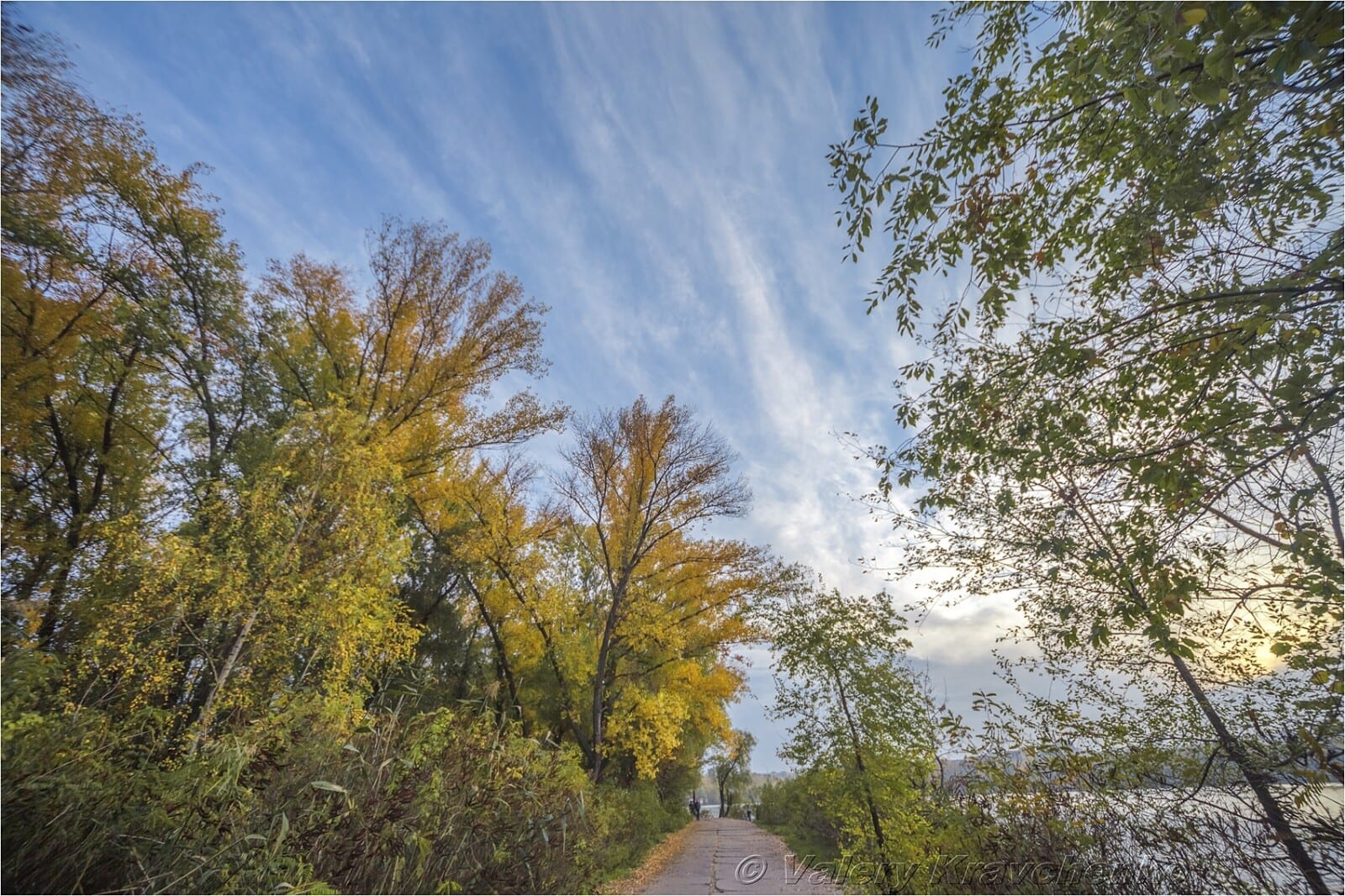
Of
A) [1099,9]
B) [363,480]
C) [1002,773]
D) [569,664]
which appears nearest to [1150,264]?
[1099,9]

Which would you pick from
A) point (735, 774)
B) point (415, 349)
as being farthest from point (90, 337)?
point (735, 774)

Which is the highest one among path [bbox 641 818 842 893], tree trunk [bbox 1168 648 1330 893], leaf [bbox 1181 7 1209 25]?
leaf [bbox 1181 7 1209 25]

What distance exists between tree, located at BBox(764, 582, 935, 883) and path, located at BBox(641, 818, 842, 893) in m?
1.07

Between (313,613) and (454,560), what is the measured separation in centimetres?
720

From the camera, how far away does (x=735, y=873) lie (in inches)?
347

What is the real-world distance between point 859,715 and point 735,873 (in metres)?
4.78

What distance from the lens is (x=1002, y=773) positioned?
11.1 feet

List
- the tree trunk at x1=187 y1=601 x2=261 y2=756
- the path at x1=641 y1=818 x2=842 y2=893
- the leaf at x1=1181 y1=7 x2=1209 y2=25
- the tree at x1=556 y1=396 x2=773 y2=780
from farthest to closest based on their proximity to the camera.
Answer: the tree at x1=556 y1=396 x2=773 y2=780 < the path at x1=641 y1=818 x2=842 y2=893 < the tree trunk at x1=187 y1=601 x2=261 y2=756 < the leaf at x1=1181 y1=7 x2=1209 y2=25

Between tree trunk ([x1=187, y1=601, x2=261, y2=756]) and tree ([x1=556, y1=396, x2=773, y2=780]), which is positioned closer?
tree trunk ([x1=187, y1=601, x2=261, y2=756])

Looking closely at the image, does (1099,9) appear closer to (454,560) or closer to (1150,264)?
(1150,264)

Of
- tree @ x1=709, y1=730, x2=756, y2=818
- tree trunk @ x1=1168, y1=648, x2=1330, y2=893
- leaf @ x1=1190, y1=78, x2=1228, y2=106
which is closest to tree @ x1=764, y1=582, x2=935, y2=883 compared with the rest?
tree trunk @ x1=1168, y1=648, x2=1330, y2=893

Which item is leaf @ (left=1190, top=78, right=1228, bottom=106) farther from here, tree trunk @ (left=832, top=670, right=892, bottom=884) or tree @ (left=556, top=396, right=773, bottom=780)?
tree @ (left=556, top=396, right=773, bottom=780)

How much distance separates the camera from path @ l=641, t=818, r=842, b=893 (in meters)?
7.42

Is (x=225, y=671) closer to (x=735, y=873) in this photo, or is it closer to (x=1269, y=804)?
(x=1269, y=804)
